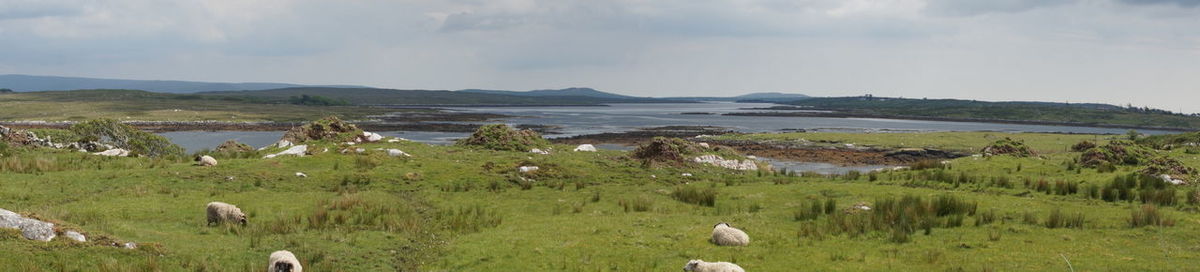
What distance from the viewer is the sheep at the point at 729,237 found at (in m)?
17.2

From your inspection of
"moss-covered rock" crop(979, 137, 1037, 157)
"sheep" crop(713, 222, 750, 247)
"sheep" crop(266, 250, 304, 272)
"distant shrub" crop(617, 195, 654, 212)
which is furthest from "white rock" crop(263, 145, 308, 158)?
"moss-covered rock" crop(979, 137, 1037, 157)

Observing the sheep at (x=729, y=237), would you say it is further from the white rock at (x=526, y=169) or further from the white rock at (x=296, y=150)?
the white rock at (x=296, y=150)

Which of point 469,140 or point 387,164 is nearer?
point 387,164

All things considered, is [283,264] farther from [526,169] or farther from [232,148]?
[232,148]

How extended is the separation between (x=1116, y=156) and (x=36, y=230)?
1660 inches

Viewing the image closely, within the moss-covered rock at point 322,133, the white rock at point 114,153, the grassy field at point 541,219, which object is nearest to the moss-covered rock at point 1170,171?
the grassy field at point 541,219

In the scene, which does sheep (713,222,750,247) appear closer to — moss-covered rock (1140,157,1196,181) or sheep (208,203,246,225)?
sheep (208,203,246,225)

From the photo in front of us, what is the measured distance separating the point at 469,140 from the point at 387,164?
14.2m

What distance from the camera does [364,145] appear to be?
4306 centimetres

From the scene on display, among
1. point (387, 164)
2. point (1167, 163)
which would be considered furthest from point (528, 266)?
point (1167, 163)

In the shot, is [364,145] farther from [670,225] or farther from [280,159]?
[670,225]

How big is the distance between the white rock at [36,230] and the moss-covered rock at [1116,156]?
39.4 metres

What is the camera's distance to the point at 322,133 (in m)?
44.9

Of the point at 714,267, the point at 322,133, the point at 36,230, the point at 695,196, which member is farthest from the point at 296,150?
the point at 714,267
